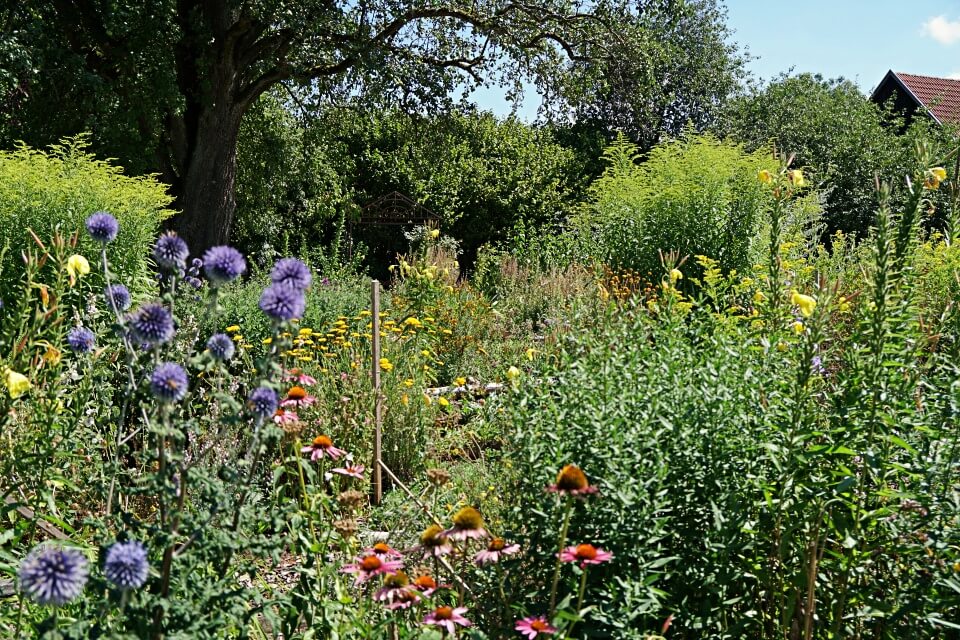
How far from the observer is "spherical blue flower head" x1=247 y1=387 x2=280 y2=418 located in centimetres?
156

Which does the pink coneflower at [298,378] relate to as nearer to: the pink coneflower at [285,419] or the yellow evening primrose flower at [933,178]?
the pink coneflower at [285,419]

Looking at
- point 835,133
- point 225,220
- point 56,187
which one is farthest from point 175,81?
point 835,133

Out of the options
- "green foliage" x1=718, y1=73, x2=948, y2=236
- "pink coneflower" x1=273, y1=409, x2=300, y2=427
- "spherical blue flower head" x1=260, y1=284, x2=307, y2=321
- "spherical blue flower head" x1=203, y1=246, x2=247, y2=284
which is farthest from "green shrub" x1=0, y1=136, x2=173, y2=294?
"green foliage" x1=718, y1=73, x2=948, y2=236

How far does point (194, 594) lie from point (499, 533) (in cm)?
124

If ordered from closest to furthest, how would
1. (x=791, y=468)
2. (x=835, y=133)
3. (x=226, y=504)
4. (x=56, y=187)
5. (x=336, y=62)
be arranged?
1. (x=226, y=504)
2. (x=791, y=468)
3. (x=56, y=187)
4. (x=336, y=62)
5. (x=835, y=133)

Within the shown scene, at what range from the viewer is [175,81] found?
8.81m

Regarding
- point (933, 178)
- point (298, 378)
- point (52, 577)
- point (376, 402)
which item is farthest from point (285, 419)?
point (933, 178)

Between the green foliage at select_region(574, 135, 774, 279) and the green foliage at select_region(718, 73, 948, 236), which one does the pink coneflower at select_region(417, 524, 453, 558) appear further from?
the green foliage at select_region(718, 73, 948, 236)

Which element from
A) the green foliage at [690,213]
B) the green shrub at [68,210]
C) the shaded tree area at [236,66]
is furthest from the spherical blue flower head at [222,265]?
the shaded tree area at [236,66]

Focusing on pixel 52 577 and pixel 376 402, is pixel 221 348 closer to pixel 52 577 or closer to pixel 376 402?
pixel 52 577

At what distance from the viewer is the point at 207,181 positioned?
9.60m

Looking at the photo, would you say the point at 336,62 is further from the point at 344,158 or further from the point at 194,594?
the point at 194,594

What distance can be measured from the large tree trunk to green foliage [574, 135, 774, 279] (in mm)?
4923

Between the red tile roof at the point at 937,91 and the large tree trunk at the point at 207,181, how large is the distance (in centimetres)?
2216
